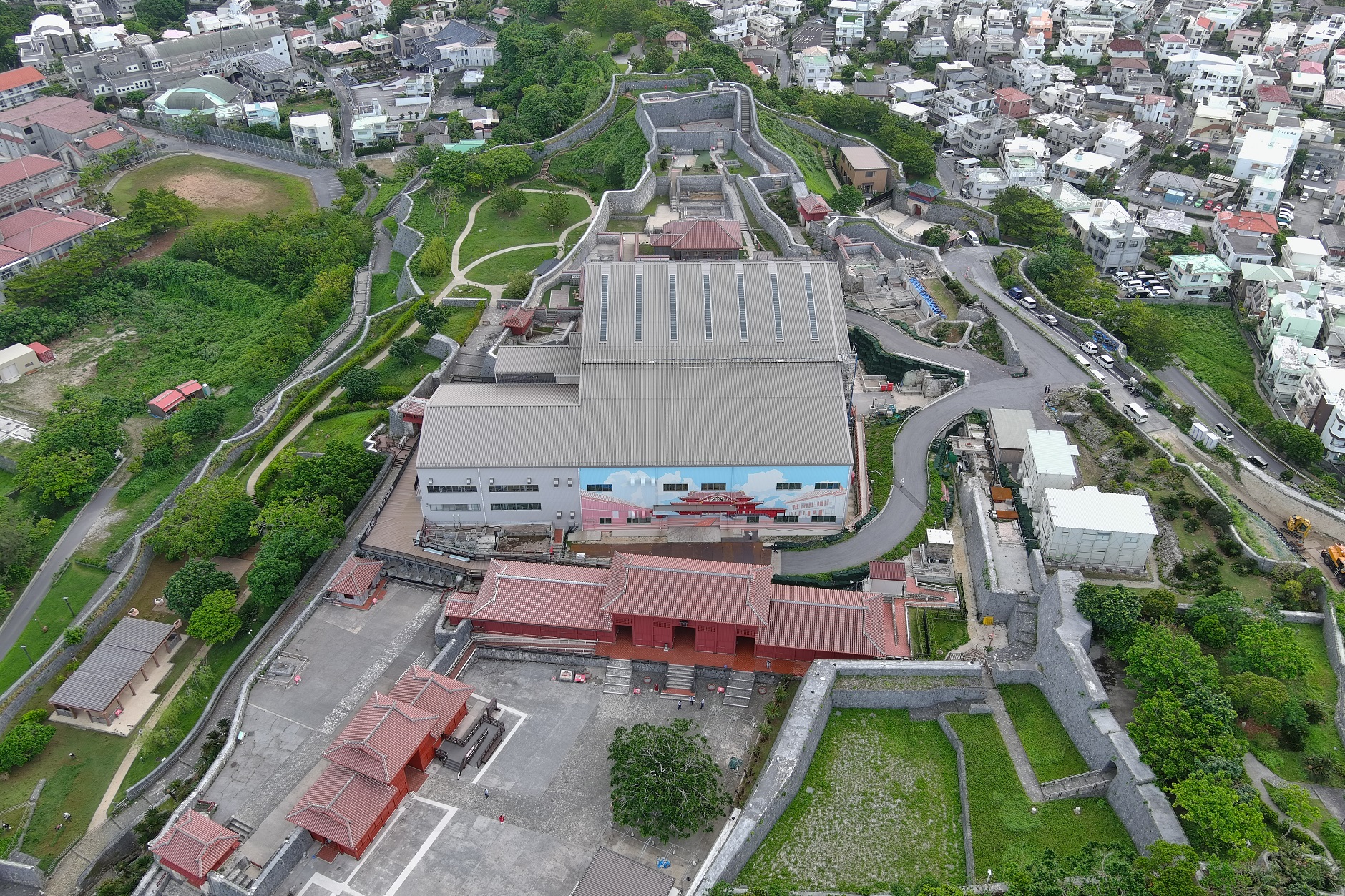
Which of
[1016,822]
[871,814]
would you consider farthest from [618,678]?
[1016,822]

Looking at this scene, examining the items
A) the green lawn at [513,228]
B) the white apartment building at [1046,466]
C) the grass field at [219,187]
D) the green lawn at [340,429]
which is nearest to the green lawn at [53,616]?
the green lawn at [340,429]

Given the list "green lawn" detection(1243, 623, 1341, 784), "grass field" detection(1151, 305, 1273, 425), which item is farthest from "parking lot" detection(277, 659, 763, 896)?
"grass field" detection(1151, 305, 1273, 425)

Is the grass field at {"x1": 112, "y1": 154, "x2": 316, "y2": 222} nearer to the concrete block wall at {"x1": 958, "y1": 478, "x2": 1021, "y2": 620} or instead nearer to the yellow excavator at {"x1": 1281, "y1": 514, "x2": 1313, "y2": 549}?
the concrete block wall at {"x1": 958, "y1": 478, "x2": 1021, "y2": 620}

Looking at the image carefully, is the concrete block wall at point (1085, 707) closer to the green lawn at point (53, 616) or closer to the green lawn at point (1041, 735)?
the green lawn at point (1041, 735)

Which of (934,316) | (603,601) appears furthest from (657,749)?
(934,316)

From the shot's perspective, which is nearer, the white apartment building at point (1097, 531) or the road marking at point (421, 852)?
the road marking at point (421, 852)

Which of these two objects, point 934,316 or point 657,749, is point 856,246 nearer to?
point 934,316
